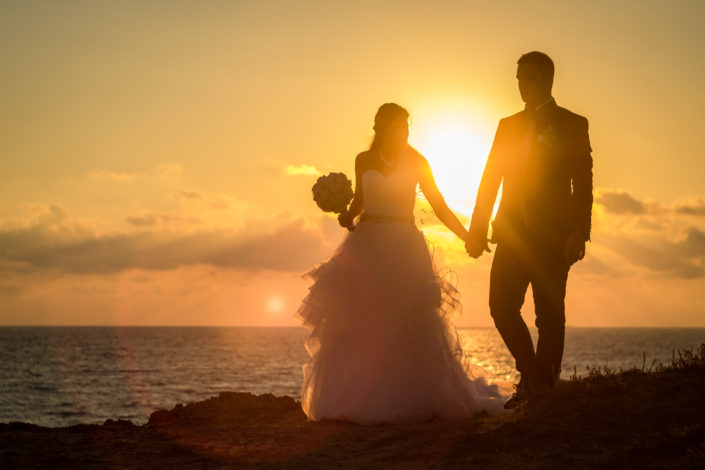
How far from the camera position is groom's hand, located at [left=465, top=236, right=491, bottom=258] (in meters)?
8.64

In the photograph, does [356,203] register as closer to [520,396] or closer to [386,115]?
[386,115]

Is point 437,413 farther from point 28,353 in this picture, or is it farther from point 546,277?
point 28,353

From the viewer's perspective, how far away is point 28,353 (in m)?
108

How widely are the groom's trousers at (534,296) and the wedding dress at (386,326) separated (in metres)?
1.01

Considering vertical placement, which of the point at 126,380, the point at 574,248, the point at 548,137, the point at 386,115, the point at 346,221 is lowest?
the point at 126,380

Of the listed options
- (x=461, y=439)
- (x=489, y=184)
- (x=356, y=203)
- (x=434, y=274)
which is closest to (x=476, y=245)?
(x=489, y=184)

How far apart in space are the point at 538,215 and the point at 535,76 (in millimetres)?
1411

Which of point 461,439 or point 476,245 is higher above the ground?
point 476,245

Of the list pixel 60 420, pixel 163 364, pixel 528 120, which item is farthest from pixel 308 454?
pixel 163 364

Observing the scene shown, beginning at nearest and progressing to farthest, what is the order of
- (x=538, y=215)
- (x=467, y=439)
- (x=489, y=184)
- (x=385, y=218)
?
(x=467, y=439) < (x=538, y=215) < (x=489, y=184) < (x=385, y=218)

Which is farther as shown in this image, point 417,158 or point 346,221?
point 346,221

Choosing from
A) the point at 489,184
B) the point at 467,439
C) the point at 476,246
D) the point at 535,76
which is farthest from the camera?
the point at 476,246

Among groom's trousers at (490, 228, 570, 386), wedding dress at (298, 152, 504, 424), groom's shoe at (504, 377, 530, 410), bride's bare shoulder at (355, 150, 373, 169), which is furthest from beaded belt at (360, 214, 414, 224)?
groom's shoe at (504, 377, 530, 410)

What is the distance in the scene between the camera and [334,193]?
9.45 meters
